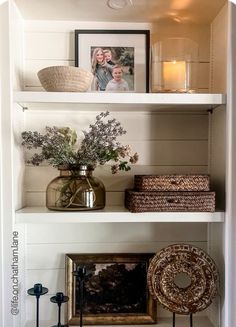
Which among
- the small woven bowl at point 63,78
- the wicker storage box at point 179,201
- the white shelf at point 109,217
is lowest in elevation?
the white shelf at point 109,217

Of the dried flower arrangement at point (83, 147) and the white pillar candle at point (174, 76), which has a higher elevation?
the white pillar candle at point (174, 76)

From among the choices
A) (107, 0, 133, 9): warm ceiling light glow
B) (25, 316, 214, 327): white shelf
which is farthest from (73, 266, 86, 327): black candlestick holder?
(107, 0, 133, 9): warm ceiling light glow

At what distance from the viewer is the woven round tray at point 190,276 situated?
1163 millimetres

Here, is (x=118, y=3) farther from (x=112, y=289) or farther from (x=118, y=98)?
(x=112, y=289)

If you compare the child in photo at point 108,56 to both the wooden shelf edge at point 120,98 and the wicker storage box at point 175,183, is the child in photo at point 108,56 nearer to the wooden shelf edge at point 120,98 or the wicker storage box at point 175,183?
the wooden shelf edge at point 120,98

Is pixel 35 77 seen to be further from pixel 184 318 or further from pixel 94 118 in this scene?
pixel 184 318

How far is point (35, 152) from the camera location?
134 centimetres

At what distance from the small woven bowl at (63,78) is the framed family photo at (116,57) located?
20 cm

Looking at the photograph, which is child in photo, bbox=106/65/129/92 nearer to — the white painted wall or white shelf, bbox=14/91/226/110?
the white painted wall

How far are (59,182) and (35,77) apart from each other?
0.45m

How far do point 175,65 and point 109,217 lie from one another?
0.60 meters

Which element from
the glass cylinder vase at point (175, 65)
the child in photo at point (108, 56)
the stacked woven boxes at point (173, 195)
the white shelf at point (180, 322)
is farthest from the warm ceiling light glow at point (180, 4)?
the white shelf at point (180, 322)

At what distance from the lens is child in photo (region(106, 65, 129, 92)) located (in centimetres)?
133

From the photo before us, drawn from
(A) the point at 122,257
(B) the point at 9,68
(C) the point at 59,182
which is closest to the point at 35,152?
(C) the point at 59,182
